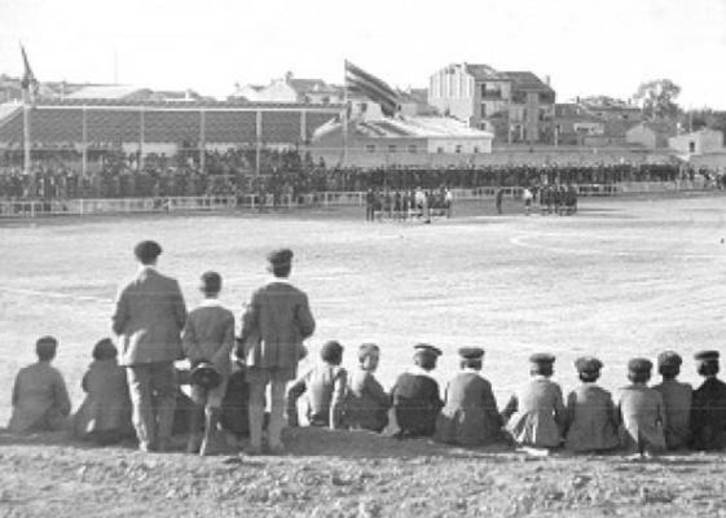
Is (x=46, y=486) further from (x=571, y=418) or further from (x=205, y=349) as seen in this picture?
(x=571, y=418)

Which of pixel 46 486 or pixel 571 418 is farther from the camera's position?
pixel 571 418

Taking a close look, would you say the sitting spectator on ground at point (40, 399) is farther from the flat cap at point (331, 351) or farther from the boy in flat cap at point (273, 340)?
the flat cap at point (331, 351)

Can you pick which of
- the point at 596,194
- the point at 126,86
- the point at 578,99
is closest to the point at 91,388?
the point at 596,194

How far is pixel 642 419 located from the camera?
10062 millimetres

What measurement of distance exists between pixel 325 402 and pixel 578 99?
135 meters

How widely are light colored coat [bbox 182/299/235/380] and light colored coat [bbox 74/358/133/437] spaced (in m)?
0.76

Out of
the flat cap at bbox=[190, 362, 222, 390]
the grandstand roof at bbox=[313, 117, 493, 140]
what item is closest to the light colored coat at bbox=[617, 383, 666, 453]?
the flat cap at bbox=[190, 362, 222, 390]

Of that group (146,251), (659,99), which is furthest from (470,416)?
(659,99)

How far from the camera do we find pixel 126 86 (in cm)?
9125

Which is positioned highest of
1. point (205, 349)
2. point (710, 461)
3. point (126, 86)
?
point (126, 86)

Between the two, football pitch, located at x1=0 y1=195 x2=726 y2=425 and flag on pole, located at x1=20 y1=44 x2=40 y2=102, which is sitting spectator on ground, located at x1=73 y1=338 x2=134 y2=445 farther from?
flag on pole, located at x1=20 y1=44 x2=40 y2=102

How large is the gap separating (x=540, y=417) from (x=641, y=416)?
79 centimetres

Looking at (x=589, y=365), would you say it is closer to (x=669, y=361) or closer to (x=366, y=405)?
(x=669, y=361)

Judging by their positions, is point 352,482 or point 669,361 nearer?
point 352,482
